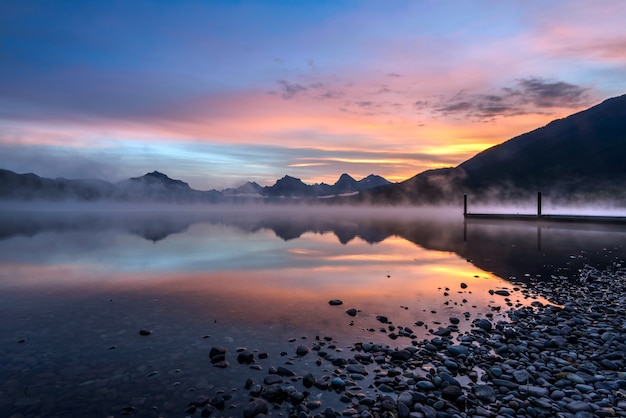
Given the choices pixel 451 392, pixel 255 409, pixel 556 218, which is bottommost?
pixel 255 409

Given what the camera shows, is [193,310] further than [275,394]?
Yes

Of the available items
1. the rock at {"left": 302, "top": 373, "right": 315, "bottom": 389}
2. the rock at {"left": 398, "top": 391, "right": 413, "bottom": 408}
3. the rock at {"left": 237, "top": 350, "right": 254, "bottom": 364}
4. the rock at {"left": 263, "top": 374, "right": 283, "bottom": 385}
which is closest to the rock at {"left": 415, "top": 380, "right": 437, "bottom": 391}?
the rock at {"left": 398, "top": 391, "right": 413, "bottom": 408}

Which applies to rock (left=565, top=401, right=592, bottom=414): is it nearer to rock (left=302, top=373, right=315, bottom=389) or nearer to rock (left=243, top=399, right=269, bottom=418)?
rock (left=302, top=373, right=315, bottom=389)

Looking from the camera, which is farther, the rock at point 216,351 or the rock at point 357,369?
the rock at point 216,351

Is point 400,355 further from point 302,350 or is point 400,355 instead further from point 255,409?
point 255,409

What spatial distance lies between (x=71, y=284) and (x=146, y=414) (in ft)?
57.3

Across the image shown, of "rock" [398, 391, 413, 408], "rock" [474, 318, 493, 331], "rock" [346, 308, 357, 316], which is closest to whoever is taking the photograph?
"rock" [398, 391, 413, 408]

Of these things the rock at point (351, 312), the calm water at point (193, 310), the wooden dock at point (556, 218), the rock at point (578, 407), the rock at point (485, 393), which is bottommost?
the calm water at point (193, 310)

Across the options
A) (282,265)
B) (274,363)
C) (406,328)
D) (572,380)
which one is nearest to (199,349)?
(274,363)

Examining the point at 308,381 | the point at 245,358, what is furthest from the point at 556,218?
the point at 245,358

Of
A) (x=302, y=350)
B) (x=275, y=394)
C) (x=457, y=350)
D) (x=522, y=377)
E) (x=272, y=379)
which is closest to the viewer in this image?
(x=275, y=394)

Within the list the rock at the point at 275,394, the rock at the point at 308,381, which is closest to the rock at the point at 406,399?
the rock at the point at 308,381

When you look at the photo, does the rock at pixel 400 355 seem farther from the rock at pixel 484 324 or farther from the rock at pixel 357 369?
the rock at pixel 484 324

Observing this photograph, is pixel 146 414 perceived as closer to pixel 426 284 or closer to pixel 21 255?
pixel 426 284
